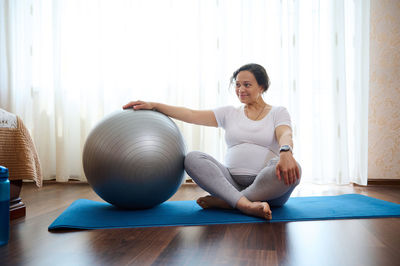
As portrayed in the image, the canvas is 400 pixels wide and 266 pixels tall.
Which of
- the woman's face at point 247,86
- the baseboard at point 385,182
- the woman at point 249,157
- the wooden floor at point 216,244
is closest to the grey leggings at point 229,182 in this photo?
the woman at point 249,157

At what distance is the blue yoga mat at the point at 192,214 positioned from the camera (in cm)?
158

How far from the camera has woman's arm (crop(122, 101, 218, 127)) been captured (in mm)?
1913

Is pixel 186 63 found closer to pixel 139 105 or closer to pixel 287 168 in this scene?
pixel 139 105

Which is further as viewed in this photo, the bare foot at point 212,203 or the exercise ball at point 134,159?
the bare foot at point 212,203

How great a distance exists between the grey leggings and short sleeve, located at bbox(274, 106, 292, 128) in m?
0.27

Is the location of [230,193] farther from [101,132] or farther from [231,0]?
[231,0]

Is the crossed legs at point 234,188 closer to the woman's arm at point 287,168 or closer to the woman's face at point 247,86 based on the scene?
the woman's arm at point 287,168

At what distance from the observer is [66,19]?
3367mm

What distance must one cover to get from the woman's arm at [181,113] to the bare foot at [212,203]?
1.60 feet

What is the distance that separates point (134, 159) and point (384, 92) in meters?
2.84

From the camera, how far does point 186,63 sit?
10.9 ft

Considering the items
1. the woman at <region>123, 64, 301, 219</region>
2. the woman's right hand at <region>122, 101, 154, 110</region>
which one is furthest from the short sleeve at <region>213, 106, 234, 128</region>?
the woman's right hand at <region>122, 101, 154, 110</region>

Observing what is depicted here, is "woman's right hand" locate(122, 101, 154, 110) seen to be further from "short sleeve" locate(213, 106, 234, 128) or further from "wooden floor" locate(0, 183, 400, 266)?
"wooden floor" locate(0, 183, 400, 266)

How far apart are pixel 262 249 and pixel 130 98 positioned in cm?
244
